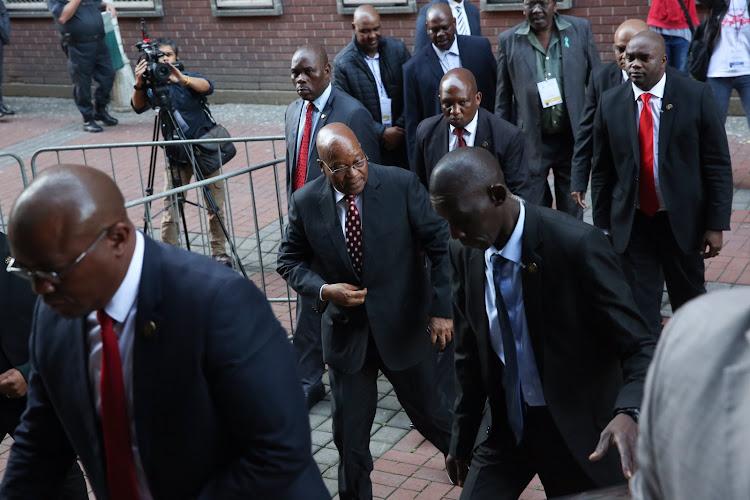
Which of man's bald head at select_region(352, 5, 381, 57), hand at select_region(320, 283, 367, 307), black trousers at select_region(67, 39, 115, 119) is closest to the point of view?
hand at select_region(320, 283, 367, 307)

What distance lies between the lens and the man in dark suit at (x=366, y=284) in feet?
15.7

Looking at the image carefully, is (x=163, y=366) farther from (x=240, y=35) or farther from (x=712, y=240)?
(x=240, y=35)

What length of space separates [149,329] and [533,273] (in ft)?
4.94

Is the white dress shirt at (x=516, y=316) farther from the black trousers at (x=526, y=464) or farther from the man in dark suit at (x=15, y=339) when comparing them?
the man in dark suit at (x=15, y=339)

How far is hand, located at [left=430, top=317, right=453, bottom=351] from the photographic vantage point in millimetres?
4812

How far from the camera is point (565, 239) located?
342cm

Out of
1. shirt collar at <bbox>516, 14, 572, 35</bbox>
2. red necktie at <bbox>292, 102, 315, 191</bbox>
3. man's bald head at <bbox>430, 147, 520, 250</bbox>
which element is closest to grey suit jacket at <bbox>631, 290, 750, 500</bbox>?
man's bald head at <bbox>430, 147, 520, 250</bbox>

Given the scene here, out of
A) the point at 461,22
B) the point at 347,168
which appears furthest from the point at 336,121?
the point at 461,22

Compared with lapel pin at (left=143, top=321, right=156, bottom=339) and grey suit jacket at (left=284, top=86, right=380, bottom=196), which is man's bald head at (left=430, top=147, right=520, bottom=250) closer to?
lapel pin at (left=143, top=321, right=156, bottom=339)

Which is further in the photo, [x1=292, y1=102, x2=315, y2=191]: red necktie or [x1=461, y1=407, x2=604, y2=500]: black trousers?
[x1=292, y1=102, x2=315, y2=191]: red necktie

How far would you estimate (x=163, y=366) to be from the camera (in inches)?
97.0

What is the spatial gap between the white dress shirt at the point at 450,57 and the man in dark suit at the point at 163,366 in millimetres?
5141

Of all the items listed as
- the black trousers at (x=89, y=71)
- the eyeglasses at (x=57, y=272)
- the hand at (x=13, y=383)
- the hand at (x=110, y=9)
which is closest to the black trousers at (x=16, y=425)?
the hand at (x=13, y=383)

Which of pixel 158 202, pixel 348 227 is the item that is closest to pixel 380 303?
pixel 348 227
